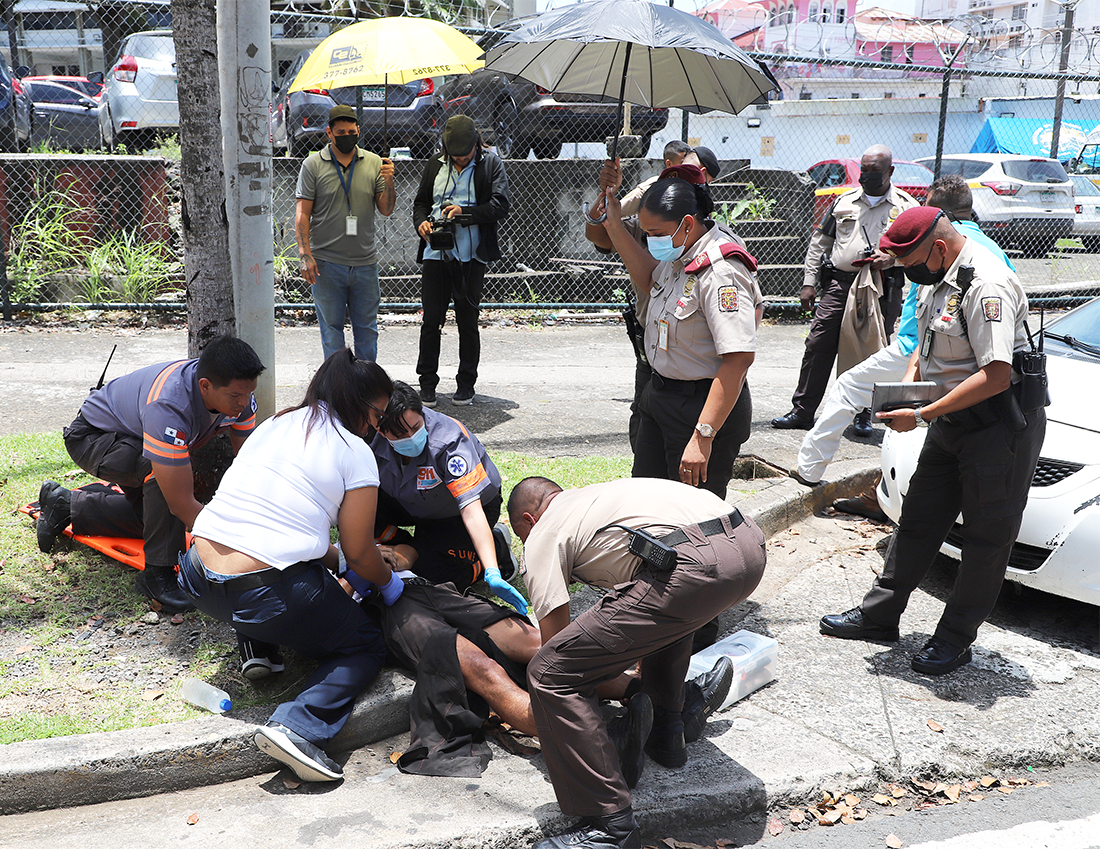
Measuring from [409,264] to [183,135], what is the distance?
6.35m

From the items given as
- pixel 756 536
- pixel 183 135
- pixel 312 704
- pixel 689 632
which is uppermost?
pixel 183 135

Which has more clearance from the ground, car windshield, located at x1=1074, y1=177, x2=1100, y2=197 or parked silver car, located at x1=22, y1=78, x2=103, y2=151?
parked silver car, located at x1=22, y1=78, x2=103, y2=151

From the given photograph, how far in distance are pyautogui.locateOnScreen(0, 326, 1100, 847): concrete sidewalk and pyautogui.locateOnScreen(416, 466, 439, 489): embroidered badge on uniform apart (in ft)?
2.73

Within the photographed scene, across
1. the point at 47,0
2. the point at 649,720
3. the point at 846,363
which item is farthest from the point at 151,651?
the point at 47,0

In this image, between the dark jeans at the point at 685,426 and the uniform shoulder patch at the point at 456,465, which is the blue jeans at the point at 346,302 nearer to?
the uniform shoulder patch at the point at 456,465

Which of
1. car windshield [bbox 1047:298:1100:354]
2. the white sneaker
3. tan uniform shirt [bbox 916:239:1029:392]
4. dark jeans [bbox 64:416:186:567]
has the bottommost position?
the white sneaker

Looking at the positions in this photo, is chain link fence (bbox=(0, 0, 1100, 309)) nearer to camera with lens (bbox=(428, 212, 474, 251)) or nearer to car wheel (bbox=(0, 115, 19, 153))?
car wheel (bbox=(0, 115, 19, 153))

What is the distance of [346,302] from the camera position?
6691mm

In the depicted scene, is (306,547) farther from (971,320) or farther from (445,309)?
(445,309)

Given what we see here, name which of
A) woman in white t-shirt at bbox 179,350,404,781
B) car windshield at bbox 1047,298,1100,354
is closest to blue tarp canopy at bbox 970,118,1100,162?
car windshield at bbox 1047,298,1100,354

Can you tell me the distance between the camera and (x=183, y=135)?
4156mm

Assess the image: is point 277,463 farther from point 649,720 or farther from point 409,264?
point 409,264

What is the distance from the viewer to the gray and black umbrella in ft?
14.1

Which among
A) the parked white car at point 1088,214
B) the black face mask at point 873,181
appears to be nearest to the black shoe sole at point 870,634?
the black face mask at point 873,181
